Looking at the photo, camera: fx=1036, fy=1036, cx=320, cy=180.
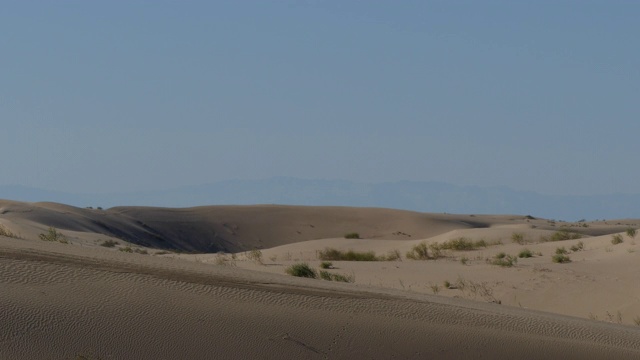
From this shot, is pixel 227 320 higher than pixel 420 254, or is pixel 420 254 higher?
pixel 420 254

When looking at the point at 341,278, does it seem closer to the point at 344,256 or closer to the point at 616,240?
the point at 344,256

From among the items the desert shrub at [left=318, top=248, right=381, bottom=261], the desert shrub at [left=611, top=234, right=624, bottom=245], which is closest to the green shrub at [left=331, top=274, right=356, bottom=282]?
the desert shrub at [left=318, top=248, right=381, bottom=261]

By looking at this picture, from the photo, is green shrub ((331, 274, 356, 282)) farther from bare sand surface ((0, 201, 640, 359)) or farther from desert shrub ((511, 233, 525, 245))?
desert shrub ((511, 233, 525, 245))

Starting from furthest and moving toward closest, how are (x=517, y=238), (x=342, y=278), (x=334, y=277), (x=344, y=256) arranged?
(x=517, y=238), (x=344, y=256), (x=334, y=277), (x=342, y=278)

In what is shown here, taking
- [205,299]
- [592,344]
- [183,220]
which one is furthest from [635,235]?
[183,220]

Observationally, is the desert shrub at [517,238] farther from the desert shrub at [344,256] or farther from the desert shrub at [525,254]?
the desert shrub at [525,254]

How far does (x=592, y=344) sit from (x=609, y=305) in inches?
370

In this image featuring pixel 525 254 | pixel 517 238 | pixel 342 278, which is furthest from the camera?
pixel 517 238

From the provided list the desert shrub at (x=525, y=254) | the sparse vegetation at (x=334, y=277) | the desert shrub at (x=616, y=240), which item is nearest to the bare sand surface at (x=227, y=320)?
the sparse vegetation at (x=334, y=277)

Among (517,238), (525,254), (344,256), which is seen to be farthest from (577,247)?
(517,238)

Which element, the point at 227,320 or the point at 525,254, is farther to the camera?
the point at 525,254

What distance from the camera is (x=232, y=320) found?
9.37m

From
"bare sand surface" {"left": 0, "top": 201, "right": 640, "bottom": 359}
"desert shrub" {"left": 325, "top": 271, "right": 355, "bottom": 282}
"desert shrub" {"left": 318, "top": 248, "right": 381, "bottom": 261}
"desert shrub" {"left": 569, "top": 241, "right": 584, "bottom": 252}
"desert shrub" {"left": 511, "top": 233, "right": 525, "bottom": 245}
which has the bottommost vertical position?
"bare sand surface" {"left": 0, "top": 201, "right": 640, "bottom": 359}

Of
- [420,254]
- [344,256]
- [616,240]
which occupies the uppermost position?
[616,240]
